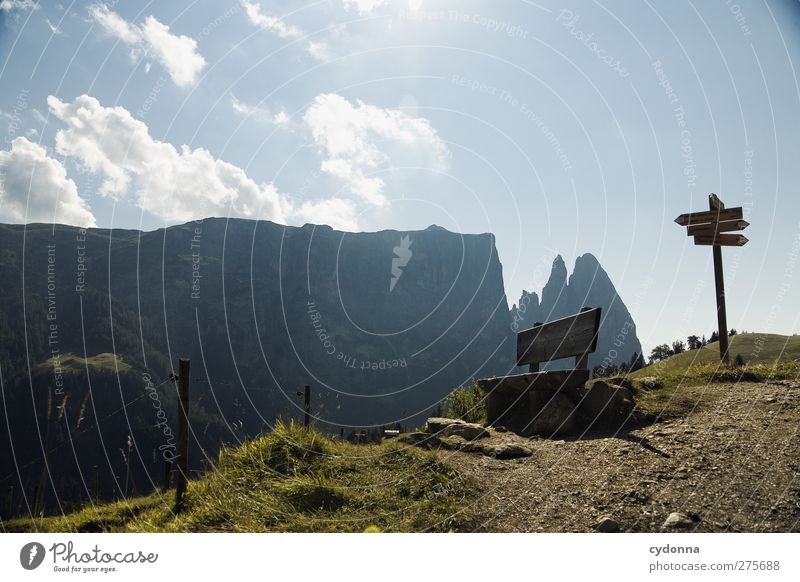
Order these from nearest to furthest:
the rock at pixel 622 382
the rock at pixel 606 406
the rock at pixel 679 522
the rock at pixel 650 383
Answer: the rock at pixel 679 522, the rock at pixel 606 406, the rock at pixel 622 382, the rock at pixel 650 383

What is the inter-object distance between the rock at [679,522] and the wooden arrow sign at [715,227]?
1082cm

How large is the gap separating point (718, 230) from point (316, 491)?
1308cm

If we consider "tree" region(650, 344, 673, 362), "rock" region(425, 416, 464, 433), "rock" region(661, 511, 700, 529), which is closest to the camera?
"rock" region(661, 511, 700, 529)

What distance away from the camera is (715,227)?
13312 mm

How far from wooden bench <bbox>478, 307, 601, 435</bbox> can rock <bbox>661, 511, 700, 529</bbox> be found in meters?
4.73

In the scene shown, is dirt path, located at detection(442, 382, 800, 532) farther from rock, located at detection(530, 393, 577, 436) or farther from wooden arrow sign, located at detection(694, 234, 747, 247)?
wooden arrow sign, located at detection(694, 234, 747, 247)

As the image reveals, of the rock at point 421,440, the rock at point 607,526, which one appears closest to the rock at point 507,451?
the rock at point 421,440

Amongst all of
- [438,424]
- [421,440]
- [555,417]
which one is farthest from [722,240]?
[421,440]

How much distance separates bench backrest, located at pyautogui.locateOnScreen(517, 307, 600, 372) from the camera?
10.4m

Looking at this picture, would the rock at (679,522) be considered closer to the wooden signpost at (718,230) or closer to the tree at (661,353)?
the wooden signpost at (718,230)

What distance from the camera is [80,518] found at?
12.5 m

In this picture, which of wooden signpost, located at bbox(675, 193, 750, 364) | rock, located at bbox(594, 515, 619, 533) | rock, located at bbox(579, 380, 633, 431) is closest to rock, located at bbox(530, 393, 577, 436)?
rock, located at bbox(579, 380, 633, 431)

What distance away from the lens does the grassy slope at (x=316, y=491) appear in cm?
655
